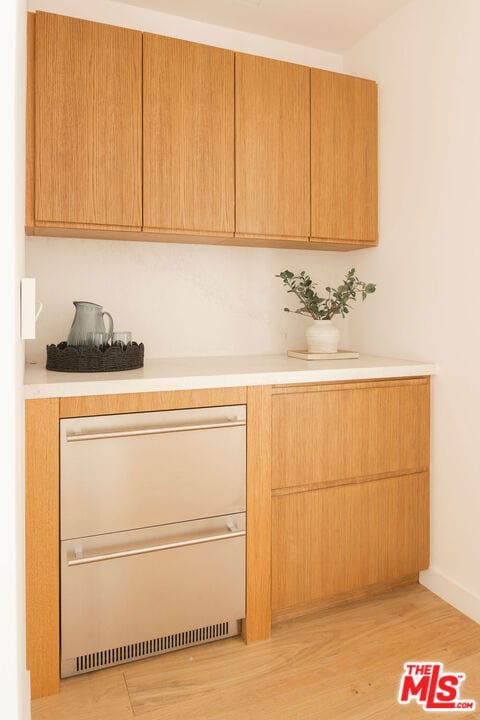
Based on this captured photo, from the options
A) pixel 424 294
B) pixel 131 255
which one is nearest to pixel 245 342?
pixel 131 255

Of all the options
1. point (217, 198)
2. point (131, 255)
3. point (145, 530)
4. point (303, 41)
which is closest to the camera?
point (145, 530)

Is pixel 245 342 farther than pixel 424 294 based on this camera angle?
Yes

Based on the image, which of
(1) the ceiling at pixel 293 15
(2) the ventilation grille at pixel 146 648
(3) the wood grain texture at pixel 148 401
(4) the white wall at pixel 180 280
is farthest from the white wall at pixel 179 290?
(2) the ventilation grille at pixel 146 648

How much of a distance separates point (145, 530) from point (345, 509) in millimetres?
780

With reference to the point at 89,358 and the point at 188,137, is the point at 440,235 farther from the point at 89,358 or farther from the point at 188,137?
the point at 89,358

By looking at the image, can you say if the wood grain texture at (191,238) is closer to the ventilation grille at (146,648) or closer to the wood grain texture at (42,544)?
the wood grain texture at (42,544)

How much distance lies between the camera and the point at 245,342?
101 inches

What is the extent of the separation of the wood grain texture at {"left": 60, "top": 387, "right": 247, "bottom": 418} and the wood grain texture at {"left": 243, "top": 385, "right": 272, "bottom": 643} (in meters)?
0.08

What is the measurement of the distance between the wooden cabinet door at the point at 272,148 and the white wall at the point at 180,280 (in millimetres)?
362

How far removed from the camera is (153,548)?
167cm

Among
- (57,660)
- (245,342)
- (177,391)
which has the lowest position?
(57,660)

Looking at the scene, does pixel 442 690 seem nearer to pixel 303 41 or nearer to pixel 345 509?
pixel 345 509

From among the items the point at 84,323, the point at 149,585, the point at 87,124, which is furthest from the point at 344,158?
the point at 149,585

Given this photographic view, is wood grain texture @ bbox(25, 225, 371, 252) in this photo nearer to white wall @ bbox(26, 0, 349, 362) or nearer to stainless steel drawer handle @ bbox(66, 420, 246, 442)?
white wall @ bbox(26, 0, 349, 362)
